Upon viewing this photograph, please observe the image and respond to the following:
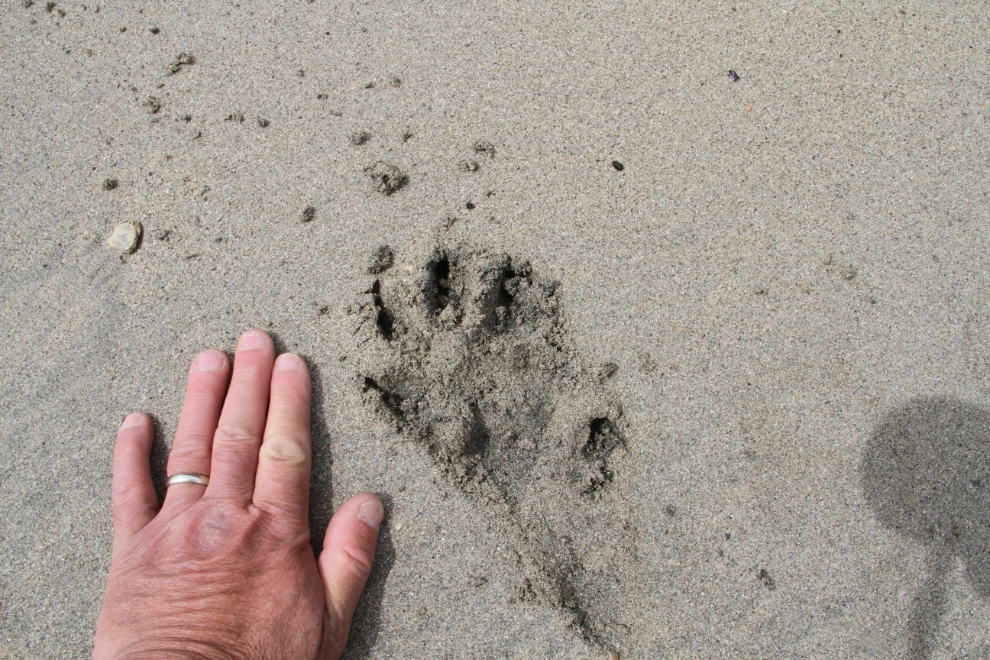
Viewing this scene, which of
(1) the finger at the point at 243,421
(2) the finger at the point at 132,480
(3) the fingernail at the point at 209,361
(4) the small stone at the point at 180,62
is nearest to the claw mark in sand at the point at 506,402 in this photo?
(1) the finger at the point at 243,421

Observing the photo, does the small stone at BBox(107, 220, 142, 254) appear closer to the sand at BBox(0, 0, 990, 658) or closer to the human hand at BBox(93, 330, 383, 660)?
the sand at BBox(0, 0, 990, 658)

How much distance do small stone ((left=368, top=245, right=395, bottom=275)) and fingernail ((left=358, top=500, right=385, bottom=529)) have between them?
623 mm

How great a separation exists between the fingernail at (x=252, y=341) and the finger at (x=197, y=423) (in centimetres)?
7

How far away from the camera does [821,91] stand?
5.80ft

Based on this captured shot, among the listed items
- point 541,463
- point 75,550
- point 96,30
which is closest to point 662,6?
point 541,463

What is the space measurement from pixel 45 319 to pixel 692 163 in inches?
76.0

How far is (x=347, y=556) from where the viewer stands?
1402 mm

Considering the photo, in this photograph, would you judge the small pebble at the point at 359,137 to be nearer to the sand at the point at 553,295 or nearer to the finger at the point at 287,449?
the sand at the point at 553,295

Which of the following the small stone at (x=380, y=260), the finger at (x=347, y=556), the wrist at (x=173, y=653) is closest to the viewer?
the wrist at (x=173, y=653)

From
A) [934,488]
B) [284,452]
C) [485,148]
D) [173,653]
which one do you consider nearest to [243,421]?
[284,452]

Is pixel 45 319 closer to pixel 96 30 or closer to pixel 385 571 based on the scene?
pixel 96 30

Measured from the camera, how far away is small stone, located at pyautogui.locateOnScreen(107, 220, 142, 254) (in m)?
1.65

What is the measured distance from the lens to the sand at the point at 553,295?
4.74 ft

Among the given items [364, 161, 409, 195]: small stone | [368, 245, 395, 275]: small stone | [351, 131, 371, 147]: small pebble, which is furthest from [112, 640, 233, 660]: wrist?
[351, 131, 371, 147]: small pebble
